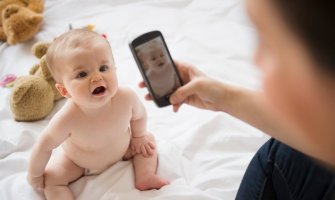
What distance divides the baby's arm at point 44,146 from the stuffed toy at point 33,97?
0.22 meters

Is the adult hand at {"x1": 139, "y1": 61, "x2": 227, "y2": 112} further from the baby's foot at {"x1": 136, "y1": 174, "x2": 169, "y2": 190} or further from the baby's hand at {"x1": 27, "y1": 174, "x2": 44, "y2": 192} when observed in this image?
the baby's hand at {"x1": 27, "y1": 174, "x2": 44, "y2": 192}

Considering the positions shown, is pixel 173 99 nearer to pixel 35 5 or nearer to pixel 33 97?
pixel 33 97

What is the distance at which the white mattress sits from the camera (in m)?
0.90

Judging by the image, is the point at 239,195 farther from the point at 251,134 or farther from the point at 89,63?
the point at 89,63

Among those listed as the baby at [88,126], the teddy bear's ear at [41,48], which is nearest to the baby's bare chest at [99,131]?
the baby at [88,126]

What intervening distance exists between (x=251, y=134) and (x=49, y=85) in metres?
0.59

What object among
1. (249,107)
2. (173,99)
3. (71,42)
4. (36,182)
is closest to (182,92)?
(173,99)

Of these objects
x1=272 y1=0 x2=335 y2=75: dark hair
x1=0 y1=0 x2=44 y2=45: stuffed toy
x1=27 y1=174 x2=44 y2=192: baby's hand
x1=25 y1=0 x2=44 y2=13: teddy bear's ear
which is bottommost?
x1=27 y1=174 x2=44 y2=192: baby's hand

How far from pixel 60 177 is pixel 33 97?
0.28m

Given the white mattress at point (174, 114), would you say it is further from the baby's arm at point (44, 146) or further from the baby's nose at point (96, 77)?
the baby's nose at point (96, 77)

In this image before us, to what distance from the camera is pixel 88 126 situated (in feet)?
2.89

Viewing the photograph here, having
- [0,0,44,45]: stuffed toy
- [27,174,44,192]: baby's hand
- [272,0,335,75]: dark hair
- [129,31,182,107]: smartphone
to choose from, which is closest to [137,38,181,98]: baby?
[129,31,182,107]: smartphone

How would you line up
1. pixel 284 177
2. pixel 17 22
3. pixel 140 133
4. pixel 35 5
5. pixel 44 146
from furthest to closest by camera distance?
pixel 35 5
pixel 17 22
pixel 140 133
pixel 44 146
pixel 284 177

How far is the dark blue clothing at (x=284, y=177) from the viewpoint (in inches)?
27.1
